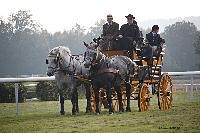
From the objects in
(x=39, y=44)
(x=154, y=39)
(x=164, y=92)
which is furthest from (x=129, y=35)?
(x=39, y=44)

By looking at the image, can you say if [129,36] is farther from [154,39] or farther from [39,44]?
[39,44]

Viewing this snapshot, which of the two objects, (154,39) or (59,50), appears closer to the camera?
(59,50)

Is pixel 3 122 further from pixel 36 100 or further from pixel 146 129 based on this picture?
pixel 36 100

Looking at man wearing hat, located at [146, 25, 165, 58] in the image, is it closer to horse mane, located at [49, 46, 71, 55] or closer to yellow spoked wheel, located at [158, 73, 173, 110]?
yellow spoked wheel, located at [158, 73, 173, 110]

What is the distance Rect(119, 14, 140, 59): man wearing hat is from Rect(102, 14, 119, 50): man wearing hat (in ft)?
0.81

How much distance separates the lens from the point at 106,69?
15.7m

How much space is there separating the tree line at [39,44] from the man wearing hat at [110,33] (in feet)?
166

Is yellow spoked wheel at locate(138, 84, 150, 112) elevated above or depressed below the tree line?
below

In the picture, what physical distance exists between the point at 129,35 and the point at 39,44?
7984cm

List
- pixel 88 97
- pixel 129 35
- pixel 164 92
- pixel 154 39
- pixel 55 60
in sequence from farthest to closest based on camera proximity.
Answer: pixel 164 92
pixel 154 39
pixel 129 35
pixel 88 97
pixel 55 60

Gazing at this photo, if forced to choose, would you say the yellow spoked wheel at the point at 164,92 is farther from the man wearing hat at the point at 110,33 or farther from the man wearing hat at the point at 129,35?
the man wearing hat at the point at 110,33

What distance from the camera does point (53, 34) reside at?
110562mm

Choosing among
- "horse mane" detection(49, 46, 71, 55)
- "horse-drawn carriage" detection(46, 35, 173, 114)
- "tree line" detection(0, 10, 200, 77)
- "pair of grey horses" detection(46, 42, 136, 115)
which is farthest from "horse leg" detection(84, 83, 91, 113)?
"tree line" detection(0, 10, 200, 77)

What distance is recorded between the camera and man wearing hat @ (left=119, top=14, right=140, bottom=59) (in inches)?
676
